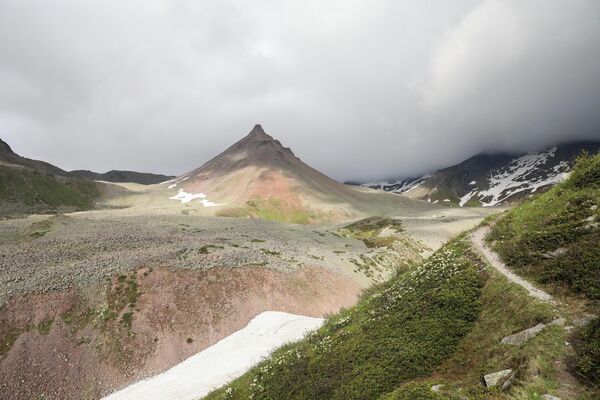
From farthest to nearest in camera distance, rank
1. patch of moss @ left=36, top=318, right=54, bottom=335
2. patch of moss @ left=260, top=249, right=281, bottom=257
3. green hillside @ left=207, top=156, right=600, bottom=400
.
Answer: patch of moss @ left=260, top=249, right=281, bottom=257 < patch of moss @ left=36, top=318, right=54, bottom=335 < green hillside @ left=207, top=156, right=600, bottom=400

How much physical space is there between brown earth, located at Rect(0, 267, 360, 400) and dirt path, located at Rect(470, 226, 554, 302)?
100 feet

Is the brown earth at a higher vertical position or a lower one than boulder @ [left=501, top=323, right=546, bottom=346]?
lower

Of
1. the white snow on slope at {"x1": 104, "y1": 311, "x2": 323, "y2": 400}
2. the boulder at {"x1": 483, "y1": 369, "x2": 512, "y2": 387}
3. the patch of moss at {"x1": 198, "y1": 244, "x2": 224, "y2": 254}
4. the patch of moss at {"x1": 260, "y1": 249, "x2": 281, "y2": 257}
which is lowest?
the white snow on slope at {"x1": 104, "y1": 311, "x2": 323, "y2": 400}

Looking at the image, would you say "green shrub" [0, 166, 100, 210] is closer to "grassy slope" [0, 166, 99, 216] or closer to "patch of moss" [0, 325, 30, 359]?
"grassy slope" [0, 166, 99, 216]

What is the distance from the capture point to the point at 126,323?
117 ft

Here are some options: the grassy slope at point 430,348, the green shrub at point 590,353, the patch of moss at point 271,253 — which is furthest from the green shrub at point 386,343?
the patch of moss at point 271,253

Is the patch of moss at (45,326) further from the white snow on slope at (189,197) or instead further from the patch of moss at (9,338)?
the white snow on slope at (189,197)

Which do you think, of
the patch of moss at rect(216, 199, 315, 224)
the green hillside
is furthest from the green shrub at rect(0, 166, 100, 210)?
the green hillside

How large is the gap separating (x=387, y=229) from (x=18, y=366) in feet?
284

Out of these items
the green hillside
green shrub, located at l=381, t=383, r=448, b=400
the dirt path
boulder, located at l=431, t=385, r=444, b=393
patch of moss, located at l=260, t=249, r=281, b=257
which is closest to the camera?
the green hillside

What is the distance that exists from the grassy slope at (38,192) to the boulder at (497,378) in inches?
5585

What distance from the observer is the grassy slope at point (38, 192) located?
122750 mm

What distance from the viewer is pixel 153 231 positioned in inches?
2682

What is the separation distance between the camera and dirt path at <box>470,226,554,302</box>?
13.0 meters
